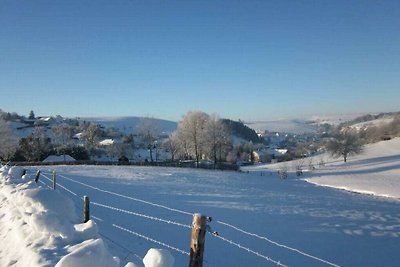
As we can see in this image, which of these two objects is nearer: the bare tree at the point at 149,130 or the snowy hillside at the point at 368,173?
the snowy hillside at the point at 368,173

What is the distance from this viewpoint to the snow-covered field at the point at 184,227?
7918 millimetres

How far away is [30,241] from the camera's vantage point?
8008 millimetres

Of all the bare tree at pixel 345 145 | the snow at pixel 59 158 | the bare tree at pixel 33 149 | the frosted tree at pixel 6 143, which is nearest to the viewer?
the frosted tree at pixel 6 143

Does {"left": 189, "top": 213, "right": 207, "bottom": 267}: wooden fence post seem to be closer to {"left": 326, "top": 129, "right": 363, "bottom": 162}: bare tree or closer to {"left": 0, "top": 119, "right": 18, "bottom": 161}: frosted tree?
{"left": 0, "top": 119, "right": 18, "bottom": 161}: frosted tree

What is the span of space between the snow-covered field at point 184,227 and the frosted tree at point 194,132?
33.0m

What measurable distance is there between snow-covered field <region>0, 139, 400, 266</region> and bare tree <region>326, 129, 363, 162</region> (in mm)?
48390

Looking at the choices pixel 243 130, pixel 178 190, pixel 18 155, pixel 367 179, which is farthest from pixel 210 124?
pixel 243 130

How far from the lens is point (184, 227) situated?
1703cm

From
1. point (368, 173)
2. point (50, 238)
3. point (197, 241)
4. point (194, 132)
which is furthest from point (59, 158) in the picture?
point (197, 241)

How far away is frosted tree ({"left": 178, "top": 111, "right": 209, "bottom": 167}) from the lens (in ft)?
226

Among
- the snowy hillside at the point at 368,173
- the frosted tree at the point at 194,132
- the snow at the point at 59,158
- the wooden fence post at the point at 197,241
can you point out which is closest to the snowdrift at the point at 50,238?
the wooden fence post at the point at 197,241

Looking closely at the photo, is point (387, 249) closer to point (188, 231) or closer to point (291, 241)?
point (291, 241)

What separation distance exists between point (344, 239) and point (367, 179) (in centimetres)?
3736

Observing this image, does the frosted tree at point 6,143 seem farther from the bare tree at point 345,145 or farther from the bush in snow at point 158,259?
the bare tree at point 345,145
